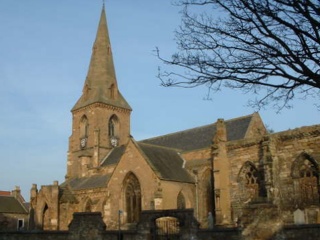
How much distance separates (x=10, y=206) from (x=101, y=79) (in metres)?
20.4

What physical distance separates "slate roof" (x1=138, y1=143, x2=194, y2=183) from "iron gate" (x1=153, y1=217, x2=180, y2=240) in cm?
1321

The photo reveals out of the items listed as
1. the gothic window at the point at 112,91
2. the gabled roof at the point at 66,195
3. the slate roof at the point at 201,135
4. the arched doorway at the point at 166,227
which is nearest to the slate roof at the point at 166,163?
the slate roof at the point at 201,135

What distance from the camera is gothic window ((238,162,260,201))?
28.9 m

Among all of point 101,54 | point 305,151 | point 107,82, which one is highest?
point 101,54

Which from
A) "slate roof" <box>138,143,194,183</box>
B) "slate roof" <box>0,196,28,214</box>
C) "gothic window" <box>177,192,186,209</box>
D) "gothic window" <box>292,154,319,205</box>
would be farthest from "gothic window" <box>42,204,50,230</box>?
"gothic window" <box>292,154,319,205</box>

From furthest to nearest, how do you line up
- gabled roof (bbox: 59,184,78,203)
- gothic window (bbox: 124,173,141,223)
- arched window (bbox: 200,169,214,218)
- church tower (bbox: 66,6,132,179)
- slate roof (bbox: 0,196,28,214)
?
slate roof (bbox: 0,196,28,214), church tower (bbox: 66,6,132,179), gabled roof (bbox: 59,184,78,203), gothic window (bbox: 124,173,141,223), arched window (bbox: 200,169,214,218)

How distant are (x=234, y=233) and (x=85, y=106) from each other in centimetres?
4069

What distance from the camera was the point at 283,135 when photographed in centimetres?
2728

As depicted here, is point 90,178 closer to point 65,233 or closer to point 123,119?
point 123,119

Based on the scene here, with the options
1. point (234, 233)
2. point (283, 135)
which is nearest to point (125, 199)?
point (283, 135)

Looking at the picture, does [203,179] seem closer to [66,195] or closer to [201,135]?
[201,135]

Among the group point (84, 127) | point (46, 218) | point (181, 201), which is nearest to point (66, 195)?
point (46, 218)

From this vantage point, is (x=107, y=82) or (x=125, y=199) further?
(x=107, y=82)

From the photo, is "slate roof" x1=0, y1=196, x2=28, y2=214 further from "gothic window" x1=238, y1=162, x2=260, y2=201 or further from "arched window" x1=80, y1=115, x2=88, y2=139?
"gothic window" x1=238, y1=162, x2=260, y2=201
